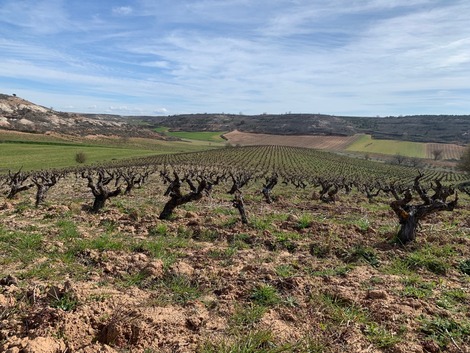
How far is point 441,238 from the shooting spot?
1084cm

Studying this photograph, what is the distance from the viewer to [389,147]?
5349 inches

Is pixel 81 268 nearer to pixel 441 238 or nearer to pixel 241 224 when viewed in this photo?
pixel 241 224

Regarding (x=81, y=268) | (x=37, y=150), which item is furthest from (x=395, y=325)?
(x=37, y=150)

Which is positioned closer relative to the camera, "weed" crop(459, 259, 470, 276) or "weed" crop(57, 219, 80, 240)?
"weed" crop(459, 259, 470, 276)

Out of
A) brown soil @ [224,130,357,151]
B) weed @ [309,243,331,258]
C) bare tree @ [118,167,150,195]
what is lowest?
bare tree @ [118,167,150,195]

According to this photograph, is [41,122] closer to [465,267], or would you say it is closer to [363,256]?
[363,256]

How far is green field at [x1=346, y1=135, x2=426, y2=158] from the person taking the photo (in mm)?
125812

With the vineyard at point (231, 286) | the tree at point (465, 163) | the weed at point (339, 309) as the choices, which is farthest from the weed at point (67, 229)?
the tree at point (465, 163)

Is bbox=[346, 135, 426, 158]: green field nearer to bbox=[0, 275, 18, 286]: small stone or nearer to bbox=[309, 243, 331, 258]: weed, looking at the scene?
bbox=[309, 243, 331, 258]: weed

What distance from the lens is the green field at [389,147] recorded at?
126 m

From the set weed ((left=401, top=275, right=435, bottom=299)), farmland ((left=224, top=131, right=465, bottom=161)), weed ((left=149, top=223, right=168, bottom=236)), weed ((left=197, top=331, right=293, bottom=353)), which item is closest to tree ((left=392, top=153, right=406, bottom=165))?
farmland ((left=224, top=131, right=465, bottom=161))

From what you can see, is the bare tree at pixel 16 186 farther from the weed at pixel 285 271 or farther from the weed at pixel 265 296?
the weed at pixel 265 296

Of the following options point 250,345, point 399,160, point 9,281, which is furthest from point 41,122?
point 250,345

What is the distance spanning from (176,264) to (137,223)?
4.86 m
